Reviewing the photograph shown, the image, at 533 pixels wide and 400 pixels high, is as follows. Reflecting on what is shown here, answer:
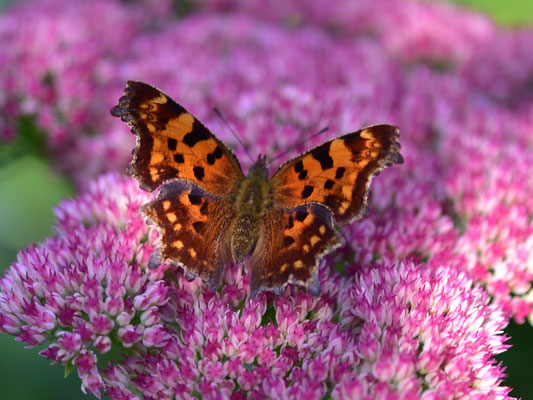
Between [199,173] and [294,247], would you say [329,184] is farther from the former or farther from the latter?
[199,173]

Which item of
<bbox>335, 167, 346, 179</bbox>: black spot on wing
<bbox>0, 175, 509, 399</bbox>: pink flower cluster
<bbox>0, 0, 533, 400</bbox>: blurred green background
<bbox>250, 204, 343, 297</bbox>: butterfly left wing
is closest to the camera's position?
<bbox>0, 175, 509, 399</bbox>: pink flower cluster

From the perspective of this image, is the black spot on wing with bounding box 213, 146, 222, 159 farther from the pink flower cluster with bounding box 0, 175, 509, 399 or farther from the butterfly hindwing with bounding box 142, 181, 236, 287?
the pink flower cluster with bounding box 0, 175, 509, 399

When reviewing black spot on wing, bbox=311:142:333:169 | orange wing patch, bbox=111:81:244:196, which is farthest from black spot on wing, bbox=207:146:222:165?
black spot on wing, bbox=311:142:333:169

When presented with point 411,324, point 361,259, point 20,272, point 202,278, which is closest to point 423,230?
point 361,259

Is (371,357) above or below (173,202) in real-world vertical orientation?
below

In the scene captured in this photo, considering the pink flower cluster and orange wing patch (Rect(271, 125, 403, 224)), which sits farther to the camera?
orange wing patch (Rect(271, 125, 403, 224))

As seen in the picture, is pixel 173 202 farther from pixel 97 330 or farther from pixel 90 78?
pixel 90 78

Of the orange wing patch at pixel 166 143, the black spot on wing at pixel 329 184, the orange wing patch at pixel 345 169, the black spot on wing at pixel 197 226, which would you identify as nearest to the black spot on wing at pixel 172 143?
the orange wing patch at pixel 166 143
